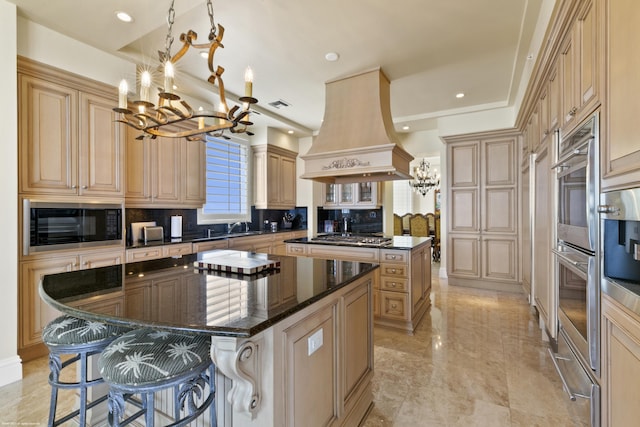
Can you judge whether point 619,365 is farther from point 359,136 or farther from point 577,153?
point 359,136

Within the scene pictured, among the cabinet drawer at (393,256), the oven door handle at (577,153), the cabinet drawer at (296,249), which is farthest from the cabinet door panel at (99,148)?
the oven door handle at (577,153)

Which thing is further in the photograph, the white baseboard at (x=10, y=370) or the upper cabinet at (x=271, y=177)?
the upper cabinet at (x=271, y=177)

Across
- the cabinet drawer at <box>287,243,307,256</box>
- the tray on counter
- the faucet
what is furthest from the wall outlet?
the faucet

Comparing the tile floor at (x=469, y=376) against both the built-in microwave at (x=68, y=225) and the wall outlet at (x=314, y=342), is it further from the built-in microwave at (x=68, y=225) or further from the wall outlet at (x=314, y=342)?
the built-in microwave at (x=68, y=225)

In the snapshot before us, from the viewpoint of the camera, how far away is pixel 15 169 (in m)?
2.26

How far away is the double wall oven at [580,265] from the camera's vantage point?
4.54 ft

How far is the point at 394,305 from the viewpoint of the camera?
3.11 metres

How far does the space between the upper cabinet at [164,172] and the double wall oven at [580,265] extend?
377 cm

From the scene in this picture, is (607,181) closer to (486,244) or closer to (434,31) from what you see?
(434,31)

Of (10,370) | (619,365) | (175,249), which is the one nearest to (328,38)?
(175,249)

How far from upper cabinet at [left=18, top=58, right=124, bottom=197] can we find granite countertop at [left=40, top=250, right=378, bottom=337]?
4.66 feet

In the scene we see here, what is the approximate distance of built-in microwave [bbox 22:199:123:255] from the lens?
2418mm

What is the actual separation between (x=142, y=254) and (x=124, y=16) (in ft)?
7.32

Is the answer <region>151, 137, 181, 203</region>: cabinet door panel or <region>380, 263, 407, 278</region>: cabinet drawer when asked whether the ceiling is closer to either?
<region>151, 137, 181, 203</region>: cabinet door panel
